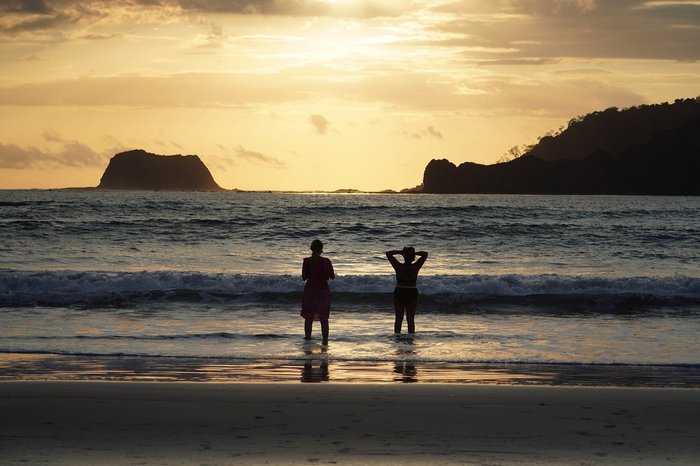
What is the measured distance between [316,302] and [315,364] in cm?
250

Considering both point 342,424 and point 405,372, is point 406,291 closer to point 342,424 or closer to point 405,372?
point 405,372

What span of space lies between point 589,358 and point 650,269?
17.9 meters

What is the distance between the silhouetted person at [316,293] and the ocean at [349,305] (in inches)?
15.1

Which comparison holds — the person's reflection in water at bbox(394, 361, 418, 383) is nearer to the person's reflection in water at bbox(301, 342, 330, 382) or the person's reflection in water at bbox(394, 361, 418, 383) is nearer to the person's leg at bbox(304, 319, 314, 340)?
the person's reflection in water at bbox(301, 342, 330, 382)

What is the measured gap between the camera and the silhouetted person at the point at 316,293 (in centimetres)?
1403

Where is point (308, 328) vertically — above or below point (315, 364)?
above

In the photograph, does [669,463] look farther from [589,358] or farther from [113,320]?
[113,320]

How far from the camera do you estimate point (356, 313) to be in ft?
61.7

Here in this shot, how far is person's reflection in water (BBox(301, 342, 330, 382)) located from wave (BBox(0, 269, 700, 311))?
290 inches

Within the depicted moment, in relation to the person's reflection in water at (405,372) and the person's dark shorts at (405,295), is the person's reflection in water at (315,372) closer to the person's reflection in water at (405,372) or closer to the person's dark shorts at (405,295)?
the person's reflection in water at (405,372)

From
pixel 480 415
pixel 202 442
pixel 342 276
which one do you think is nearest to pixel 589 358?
pixel 480 415

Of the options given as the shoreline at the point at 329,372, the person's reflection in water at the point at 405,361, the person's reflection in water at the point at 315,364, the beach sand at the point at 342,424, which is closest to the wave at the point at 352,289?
the person's reflection in water at the point at 405,361

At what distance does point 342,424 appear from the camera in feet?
25.6

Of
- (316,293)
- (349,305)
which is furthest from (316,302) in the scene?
(349,305)
